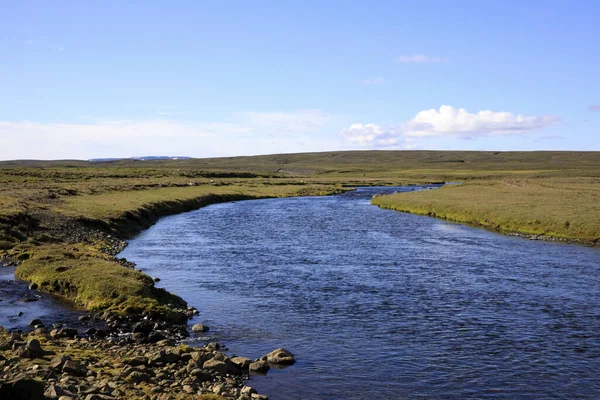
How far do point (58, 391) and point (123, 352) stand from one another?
18.7 feet

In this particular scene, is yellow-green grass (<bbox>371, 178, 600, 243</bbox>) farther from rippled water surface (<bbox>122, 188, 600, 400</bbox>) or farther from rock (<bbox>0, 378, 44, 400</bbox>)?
rock (<bbox>0, 378, 44, 400</bbox>)

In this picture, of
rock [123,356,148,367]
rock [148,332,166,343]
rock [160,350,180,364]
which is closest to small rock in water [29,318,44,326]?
rock [148,332,166,343]

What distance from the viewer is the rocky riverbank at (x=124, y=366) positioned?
54.4 ft

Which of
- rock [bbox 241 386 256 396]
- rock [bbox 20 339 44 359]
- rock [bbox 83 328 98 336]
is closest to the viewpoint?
rock [bbox 241 386 256 396]

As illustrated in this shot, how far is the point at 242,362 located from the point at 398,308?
35.1ft

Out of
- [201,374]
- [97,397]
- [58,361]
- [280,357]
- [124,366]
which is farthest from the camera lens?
[280,357]

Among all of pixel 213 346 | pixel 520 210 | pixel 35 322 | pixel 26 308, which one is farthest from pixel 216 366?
pixel 520 210

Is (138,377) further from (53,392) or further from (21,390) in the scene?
(21,390)

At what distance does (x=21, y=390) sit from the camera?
13.1 m

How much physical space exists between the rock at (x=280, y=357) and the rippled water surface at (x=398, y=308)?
19.3 inches

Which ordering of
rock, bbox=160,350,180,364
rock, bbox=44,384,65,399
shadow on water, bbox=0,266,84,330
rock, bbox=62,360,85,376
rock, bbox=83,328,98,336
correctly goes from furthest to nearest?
1. shadow on water, bbox=0,266,84,330
2. rock, bbox=83,328,98,336
3. rock, bbox=160,350,180,364
4. rock, bbox=62,360,85,376
5. rock, bbox=44,384,65,399

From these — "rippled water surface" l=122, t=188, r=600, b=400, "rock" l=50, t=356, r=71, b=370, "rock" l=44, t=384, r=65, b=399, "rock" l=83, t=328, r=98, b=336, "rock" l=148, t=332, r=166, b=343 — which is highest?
"rock" l=44, t=384, r=65, b=399

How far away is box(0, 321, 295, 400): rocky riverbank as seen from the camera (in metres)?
16.6

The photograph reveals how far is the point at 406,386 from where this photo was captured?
18.6 metres
